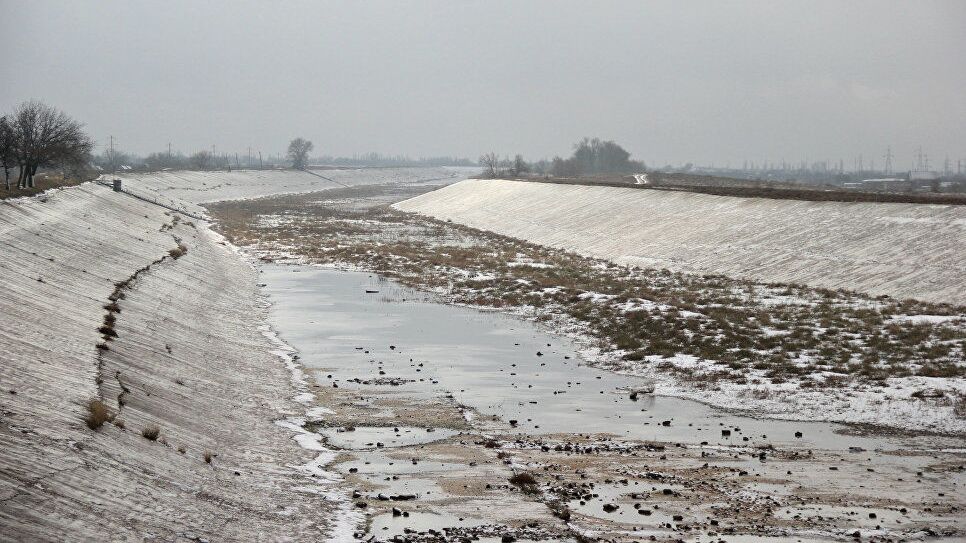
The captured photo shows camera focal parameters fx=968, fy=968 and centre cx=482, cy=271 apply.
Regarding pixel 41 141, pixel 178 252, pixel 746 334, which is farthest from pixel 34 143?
pixel 746 334

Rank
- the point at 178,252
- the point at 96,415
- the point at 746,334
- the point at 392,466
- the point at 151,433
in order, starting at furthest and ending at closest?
the point at 178,252, the point at 746,334, the point at 392,466, the point at 151,433, the point at 96,415

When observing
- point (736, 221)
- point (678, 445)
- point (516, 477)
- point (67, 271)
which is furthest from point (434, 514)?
point (736, 221)

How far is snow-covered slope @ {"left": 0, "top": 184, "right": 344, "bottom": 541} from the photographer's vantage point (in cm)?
1426

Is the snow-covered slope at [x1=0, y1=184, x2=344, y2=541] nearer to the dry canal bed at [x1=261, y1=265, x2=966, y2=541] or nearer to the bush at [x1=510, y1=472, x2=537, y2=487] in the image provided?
the dry canal bed at [x1=261, y1=265, x2=966, y2=541]

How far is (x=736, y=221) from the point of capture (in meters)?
65.1

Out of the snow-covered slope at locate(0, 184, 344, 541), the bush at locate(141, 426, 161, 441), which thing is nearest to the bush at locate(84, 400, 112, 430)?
the snow-covered slope at locate(0, 184, 344, 541)

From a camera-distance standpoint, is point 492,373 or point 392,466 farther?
point 492,373

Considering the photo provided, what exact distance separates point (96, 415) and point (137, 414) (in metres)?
2.04

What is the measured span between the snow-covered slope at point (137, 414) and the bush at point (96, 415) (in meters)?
0.13

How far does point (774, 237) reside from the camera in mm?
58344

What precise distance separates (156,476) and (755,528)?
991 centimetres

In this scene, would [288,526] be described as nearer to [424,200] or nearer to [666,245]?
[666,245]

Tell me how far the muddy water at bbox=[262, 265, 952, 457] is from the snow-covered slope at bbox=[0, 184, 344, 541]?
92.9 inches

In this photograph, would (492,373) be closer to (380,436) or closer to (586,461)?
(380,436)
